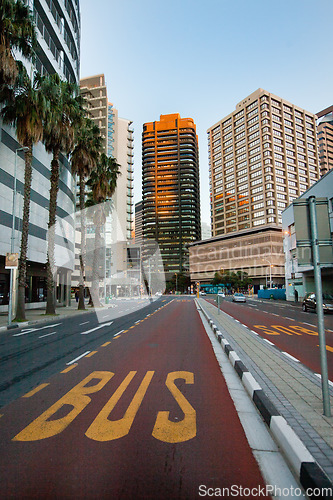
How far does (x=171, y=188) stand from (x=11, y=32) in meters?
167

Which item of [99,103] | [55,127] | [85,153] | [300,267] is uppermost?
[99,103]

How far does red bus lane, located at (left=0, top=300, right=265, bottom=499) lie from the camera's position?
287 centimetres

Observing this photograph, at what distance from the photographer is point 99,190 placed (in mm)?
32594

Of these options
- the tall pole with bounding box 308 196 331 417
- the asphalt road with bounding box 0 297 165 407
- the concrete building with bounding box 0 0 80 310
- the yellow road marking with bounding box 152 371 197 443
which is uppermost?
the concrete building with bounding box 0 0 80 310

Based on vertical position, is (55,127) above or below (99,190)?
above

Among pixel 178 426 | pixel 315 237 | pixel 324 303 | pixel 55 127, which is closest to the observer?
pixel 178 426

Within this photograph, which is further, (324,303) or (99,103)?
(99,103)

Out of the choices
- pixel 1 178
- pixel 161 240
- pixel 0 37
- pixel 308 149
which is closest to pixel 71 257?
pixel 1 178

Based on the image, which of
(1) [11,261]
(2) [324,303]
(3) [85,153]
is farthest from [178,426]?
(3) [85,153]

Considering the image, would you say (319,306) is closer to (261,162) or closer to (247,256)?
(247,256)

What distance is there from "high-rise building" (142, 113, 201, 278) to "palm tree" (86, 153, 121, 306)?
459 feet

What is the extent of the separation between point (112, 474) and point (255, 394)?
2692 millimetres

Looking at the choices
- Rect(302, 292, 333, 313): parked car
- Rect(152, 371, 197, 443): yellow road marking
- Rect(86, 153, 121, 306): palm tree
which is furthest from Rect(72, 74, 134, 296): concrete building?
Rect(152, 371, 197, 443): yellow road marking

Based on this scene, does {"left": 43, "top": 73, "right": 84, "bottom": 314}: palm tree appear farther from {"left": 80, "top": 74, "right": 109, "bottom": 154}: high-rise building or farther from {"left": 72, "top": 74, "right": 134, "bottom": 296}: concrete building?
{"left": 80, "top": 74, "right": 109, "bottom": 154}: high-rise building
